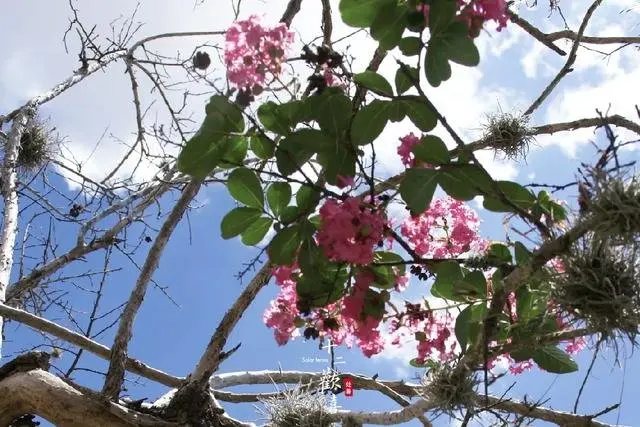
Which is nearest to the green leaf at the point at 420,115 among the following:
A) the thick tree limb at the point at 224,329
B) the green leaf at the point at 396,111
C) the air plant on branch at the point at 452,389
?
the green leaf at the point at 396,111

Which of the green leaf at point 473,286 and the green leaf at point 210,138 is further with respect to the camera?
the green leaf at point 473,286

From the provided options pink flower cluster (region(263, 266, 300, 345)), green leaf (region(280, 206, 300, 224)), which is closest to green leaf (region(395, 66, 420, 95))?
green leaf (region(280, 206, 300, 224))

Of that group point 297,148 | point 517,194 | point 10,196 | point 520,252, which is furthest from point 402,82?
point 10,196

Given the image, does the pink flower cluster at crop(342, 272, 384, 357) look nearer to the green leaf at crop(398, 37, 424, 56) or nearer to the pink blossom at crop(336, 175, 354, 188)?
the pink blossom at crop(336, 175, 354, 188)

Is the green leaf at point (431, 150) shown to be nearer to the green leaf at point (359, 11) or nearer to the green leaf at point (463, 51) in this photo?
the green leaf at point (463, 51)

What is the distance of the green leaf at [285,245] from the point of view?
159 cm

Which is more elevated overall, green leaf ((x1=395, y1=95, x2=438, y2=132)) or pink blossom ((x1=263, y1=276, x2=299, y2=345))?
green leaf ((x1=395, y1=95, x2=438, y2=132))

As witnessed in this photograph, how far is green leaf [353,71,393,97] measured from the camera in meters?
1.52

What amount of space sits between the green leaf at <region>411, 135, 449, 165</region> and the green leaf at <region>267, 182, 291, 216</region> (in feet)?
0.98

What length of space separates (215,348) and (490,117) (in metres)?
1.88

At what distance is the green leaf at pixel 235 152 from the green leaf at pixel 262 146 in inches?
0.7

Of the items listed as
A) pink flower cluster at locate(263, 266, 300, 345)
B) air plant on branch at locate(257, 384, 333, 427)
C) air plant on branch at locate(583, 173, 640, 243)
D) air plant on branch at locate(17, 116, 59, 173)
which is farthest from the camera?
air plant on branch at locate(17, 116, 59, 173)

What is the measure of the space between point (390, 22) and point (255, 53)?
32cm

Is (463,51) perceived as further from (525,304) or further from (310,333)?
(310,333)
